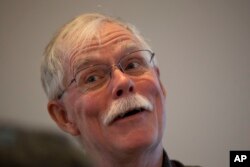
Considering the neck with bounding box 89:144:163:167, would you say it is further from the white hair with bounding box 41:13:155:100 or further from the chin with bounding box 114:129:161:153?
the white hair with bounding box 41:13:155:100

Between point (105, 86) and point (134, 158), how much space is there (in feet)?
0.76

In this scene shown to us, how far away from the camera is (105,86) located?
915mm

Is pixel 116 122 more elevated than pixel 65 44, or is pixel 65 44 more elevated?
pixel 65 44

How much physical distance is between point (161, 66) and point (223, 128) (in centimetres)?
48

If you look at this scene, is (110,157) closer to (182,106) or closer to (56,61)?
(56,61)

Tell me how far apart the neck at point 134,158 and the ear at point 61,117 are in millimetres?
134

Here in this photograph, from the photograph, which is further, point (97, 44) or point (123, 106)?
point (97, 44)

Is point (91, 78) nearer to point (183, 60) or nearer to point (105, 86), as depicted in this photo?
point (105, 86)

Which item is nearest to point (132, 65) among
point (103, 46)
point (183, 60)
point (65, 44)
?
point (103, 46)

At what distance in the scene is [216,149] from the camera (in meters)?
1.68

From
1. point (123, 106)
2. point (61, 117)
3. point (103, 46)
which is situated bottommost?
point (61, 117)

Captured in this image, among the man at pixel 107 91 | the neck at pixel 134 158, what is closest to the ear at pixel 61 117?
the man at pixel 107 91

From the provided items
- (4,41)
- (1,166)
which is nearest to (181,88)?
(4,41)

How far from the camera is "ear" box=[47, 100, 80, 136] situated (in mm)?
1034
